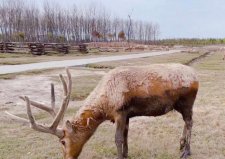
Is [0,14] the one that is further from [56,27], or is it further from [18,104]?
[18,104]

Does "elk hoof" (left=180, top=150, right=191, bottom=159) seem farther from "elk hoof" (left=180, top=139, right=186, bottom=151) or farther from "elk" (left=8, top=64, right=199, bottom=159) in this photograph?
"elk" (left=8, top=64, right=199, bottom=159)

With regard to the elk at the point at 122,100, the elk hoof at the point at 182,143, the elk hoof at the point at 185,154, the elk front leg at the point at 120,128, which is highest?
the elk at the point at 122,100

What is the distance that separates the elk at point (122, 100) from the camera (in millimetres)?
5250

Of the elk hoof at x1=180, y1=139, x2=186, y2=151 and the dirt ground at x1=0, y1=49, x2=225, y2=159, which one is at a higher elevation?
the elk hoof at x1=180, y1=139, x2=186, y2=151

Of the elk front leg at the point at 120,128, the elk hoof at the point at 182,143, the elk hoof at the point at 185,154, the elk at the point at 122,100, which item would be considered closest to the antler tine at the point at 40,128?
the elk at the point at 122,100

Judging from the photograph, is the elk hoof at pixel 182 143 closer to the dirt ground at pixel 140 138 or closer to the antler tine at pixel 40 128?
the dirt ground at pixel 140 138

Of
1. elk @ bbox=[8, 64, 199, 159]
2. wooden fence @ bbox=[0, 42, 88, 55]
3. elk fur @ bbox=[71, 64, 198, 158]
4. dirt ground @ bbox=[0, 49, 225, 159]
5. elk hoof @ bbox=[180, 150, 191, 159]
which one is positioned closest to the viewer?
elk @ bbox=[8, 64, 199, 159]

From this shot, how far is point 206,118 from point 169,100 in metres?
3.70

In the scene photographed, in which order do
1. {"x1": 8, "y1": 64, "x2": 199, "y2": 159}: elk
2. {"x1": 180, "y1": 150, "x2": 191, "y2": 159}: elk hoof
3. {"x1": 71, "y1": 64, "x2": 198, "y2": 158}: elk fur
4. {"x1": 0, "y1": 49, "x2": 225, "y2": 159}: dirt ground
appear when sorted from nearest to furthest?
{"x1": 8, "y1": 64, "x2": 199, "y2": 159}: elk
{"x1": 71, "y1": 64, "x2": 198, "y2": 158}: elk fur
{"x1": 180, "y1": 150, "x2": 191, "y2": 159}: elk hoof
{"x1": 0, "y1": 49, "x2": 225, "y2": 159}: dirt ground

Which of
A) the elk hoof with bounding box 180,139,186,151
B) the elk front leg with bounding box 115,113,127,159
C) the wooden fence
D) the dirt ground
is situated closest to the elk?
the elk front leg with bounding box 115,113,127,159

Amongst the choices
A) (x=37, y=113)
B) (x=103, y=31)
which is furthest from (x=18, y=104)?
(x=103, y=31)

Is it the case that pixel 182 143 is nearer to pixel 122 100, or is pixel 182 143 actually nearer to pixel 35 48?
pixel 122 100

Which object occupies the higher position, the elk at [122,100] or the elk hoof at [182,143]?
the elk at [122,100]

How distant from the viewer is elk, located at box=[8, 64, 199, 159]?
5.25 meters
